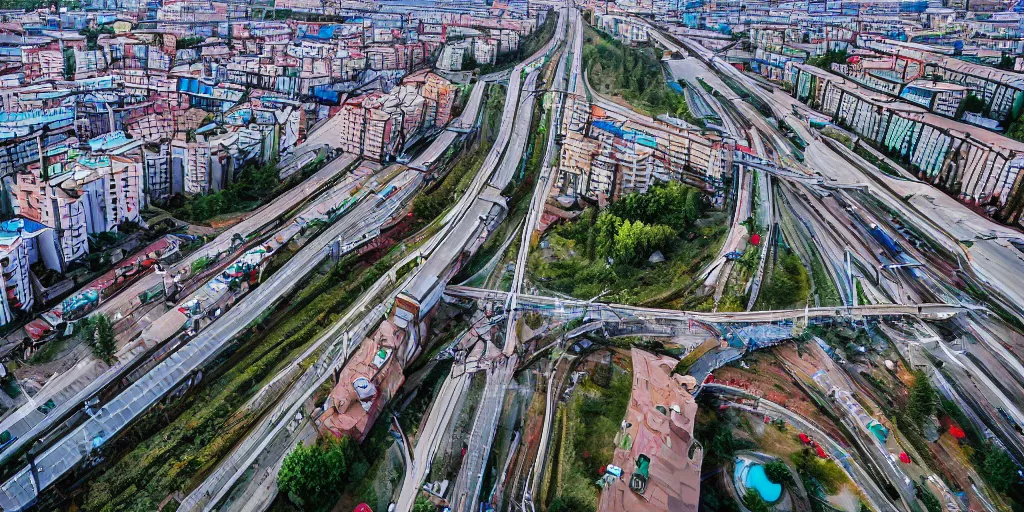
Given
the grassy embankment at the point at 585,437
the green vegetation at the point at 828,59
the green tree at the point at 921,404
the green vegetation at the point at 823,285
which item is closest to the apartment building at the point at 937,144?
the green vegetation at the point at 828,59

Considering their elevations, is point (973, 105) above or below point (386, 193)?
above

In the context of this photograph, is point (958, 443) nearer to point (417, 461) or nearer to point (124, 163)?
point (417, 461)

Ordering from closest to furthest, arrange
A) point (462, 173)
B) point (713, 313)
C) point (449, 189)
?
point (713, 313) → point (449, 189) → point (462, 173)

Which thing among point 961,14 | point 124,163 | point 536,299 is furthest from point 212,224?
point 961,14

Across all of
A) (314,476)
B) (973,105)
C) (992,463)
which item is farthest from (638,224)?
(973,105)

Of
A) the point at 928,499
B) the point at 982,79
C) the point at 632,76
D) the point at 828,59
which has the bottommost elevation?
the point at 928,499

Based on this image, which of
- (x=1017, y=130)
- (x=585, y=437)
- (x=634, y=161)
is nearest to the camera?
(x=585, y=437)

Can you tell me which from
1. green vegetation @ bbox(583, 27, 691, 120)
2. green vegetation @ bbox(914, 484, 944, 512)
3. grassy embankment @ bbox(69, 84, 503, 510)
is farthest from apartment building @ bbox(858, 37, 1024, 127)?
grassy embankment @ bbox(69, 84, 503, 510)

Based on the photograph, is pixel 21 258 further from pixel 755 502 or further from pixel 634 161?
pixel 755 502
